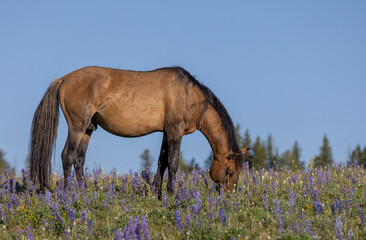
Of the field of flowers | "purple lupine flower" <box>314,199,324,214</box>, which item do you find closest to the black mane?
the field of flowers

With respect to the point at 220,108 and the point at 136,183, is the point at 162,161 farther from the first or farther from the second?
the point at 220,108

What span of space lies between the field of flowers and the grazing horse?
517mm

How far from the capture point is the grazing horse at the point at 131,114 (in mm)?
9156

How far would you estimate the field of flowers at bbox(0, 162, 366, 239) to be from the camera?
5.69 meters

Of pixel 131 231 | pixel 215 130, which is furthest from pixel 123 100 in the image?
pixel 131 231

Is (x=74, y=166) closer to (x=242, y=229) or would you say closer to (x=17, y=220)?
(x=17, y=220)

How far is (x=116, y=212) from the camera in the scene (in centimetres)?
704

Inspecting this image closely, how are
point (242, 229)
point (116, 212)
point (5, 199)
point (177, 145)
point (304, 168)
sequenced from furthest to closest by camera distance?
1. point (304, 168)
2. point (177, 145)
3. point (5, 199)
4. point (116, 212)
5. point (242, 229)

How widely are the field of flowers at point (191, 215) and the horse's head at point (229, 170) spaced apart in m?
0.39

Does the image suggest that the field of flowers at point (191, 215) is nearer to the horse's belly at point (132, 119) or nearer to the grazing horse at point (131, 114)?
the grazing horse at point (131, 114)

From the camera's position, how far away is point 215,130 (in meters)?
9.81

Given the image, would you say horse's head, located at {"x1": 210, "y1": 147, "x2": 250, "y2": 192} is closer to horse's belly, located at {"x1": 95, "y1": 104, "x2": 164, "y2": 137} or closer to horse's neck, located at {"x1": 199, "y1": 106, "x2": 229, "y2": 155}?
horse's neck, located at {"x1": 199, "y1": 106, "x2": 229, "y2": 155}

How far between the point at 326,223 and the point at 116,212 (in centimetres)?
296

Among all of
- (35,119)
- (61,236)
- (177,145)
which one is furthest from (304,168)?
(61,236)
